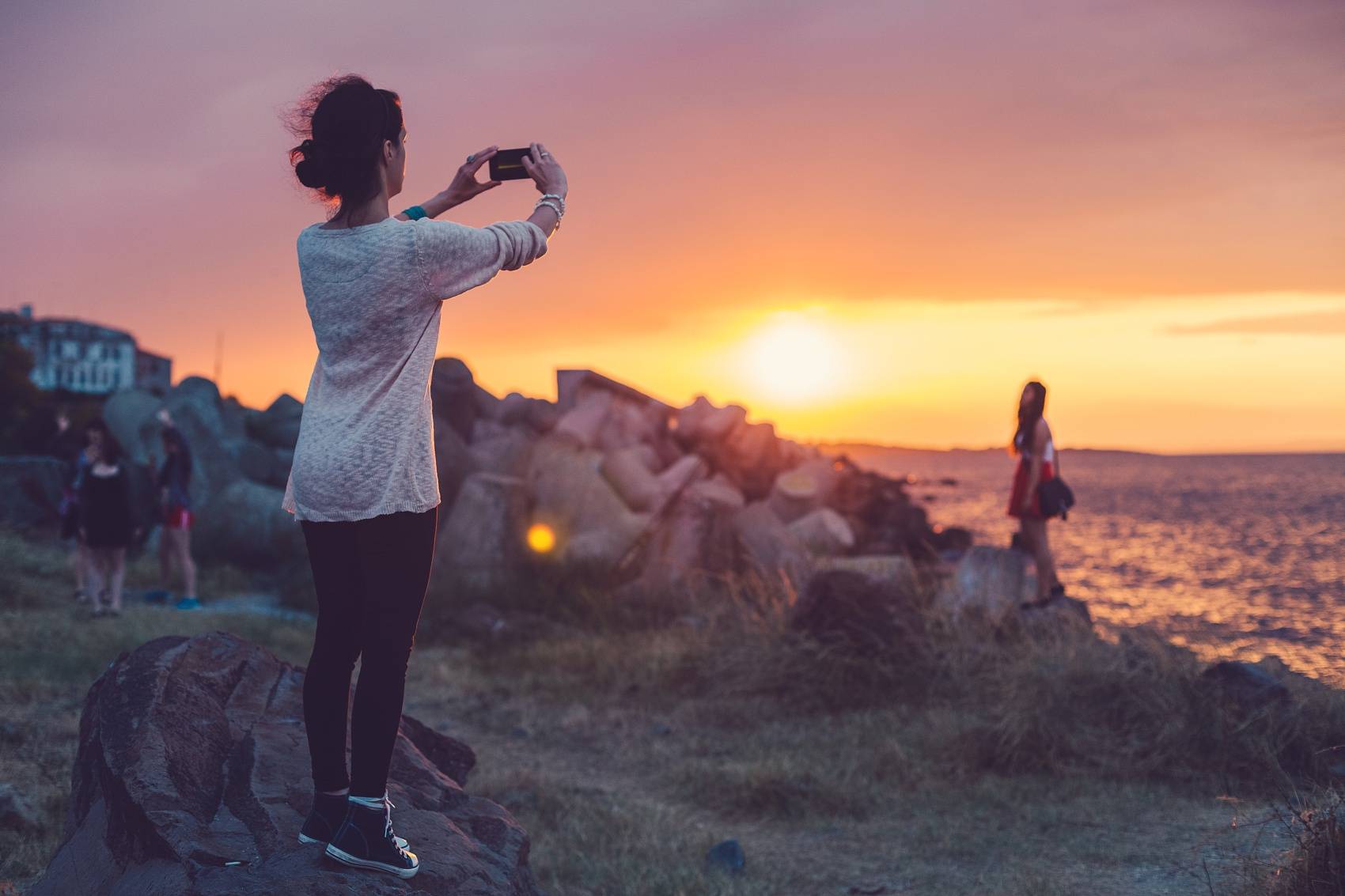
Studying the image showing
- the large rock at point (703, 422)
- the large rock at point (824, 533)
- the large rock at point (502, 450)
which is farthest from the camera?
the large rock at point (703, 422)

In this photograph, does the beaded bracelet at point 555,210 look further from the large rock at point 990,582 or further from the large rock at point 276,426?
the large rock at point 276,426

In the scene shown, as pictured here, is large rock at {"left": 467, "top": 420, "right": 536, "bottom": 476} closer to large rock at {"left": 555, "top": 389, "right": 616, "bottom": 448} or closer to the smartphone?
large rock at {"left": 555, "top": 389, "right": 616, "bottom": 448}

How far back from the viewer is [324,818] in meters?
3.01

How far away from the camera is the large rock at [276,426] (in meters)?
19.3

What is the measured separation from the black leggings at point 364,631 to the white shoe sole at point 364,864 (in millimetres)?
154

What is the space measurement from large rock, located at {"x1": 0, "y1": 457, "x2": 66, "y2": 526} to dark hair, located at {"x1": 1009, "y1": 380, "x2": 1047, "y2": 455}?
42.8 ft

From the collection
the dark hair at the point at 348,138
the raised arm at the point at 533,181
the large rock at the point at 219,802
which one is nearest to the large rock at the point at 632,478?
the large rock at the point at 219,802

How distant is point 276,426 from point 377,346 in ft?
59.3

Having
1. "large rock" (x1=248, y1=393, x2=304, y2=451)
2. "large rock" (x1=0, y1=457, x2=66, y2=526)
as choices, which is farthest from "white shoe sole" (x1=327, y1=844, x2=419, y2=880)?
"large rock" (x1=248, y1=393, x2=304, y2=451)

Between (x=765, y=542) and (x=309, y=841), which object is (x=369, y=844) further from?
(x=765, y=542)

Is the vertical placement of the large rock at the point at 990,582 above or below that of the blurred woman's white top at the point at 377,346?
below

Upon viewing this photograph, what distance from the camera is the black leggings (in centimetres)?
281

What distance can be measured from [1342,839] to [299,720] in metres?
3.59

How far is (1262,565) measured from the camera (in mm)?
20156
